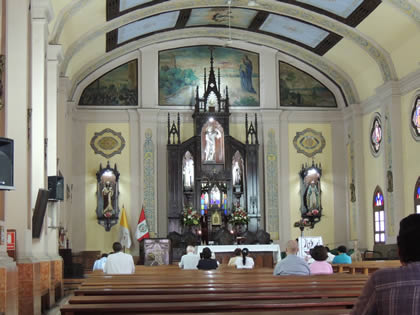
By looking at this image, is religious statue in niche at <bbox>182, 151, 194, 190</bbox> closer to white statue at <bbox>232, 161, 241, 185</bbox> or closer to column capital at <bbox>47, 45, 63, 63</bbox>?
white statue at <bbox>232, 161, 241, 185</bbox>

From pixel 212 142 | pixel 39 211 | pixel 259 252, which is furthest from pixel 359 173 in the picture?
pixel 39 211

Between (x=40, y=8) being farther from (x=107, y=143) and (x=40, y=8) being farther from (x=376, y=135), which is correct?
(x=376, y=135)

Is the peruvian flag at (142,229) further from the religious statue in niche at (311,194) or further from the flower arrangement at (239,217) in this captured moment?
the religious statue in niche at (311,194)

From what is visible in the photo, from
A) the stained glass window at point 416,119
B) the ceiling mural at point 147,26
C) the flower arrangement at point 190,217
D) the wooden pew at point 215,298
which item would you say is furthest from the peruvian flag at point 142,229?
the wooden pew at point 215,298

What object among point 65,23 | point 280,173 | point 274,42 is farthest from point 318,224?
point 65,23

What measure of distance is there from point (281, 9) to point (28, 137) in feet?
38.5

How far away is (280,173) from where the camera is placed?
74.7ft

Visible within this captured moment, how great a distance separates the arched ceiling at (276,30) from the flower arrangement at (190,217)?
544cm

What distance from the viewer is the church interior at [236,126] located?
1955 centimetres

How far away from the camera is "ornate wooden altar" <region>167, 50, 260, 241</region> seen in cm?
2181

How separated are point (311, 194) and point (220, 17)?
6504mm

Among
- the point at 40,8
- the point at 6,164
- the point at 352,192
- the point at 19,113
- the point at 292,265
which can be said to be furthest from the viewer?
the point at 352,192

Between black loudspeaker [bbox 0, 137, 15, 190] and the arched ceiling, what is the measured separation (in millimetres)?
9863

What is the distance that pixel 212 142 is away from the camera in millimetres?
22125
